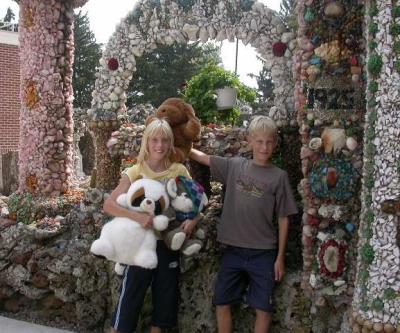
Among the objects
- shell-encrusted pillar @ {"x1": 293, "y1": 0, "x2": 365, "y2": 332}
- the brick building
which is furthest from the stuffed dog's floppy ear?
the brick building

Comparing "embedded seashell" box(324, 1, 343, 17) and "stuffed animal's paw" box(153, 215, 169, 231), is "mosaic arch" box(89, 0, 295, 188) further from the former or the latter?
"stuffed animal's paw" box(153, 215, 169, 231)

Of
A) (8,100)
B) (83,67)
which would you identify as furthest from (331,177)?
(83,67)

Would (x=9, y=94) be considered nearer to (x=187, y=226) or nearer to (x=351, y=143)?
(x=187, y=226)

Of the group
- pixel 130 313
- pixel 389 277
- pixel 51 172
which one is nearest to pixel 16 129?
pixel 51 172

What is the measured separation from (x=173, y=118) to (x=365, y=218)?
1389mm

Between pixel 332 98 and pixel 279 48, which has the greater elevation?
pixel 279 48

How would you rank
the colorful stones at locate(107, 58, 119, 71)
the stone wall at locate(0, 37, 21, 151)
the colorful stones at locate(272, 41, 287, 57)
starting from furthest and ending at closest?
the stone wall at locate(0, 37, 21, 151) < the colorful stones at locate(107, 58, 119, 71) < the colorful stones at locate(272, 41, 287, 57)

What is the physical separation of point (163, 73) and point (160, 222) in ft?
68.5

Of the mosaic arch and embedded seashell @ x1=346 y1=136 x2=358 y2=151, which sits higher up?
the mosaic arch

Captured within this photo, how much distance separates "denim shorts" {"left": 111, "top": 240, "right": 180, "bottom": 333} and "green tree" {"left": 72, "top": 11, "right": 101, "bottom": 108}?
65.9 feet

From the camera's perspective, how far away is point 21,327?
391 cm

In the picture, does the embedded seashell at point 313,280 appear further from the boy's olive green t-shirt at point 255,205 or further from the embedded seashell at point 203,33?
the embedded seashell at point 203,33

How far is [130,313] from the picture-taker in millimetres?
3162

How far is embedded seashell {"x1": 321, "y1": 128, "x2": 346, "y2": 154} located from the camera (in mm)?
3014
